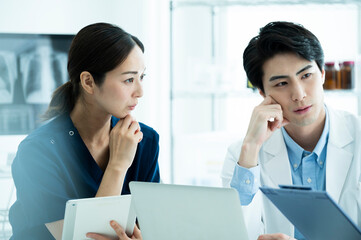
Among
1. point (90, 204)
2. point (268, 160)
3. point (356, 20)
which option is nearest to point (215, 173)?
point (268, 160)

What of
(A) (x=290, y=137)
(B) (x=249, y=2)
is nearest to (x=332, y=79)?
(B) (x=249, y=2)

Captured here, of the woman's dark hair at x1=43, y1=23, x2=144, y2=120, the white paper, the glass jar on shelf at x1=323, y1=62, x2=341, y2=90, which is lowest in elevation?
the white paper

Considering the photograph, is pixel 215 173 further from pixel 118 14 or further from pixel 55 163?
pixel 55 163

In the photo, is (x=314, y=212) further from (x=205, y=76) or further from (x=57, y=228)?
(x=205, y=76)

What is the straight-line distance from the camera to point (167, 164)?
98.6 inches

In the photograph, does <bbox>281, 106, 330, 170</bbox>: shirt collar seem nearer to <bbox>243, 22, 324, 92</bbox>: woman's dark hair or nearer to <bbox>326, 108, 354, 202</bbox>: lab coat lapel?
<bbox>326, 108, 354, 202</bbox>: lab coat lapel

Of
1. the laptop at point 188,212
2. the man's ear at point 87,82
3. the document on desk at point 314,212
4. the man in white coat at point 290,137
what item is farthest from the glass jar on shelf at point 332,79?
the laptop at point 188,212

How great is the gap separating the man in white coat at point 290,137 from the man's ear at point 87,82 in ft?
1.73

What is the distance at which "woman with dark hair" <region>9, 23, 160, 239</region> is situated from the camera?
1440mm

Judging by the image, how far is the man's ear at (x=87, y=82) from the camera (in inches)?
60.2

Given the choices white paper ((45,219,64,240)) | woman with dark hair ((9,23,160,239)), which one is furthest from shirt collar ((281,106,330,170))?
white paper ((45,219,64,240))

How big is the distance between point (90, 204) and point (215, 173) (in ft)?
5.08

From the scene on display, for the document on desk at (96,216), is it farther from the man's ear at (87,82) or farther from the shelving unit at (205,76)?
the shelving unit at (205,76)

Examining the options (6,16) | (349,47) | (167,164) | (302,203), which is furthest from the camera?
(349,47)
